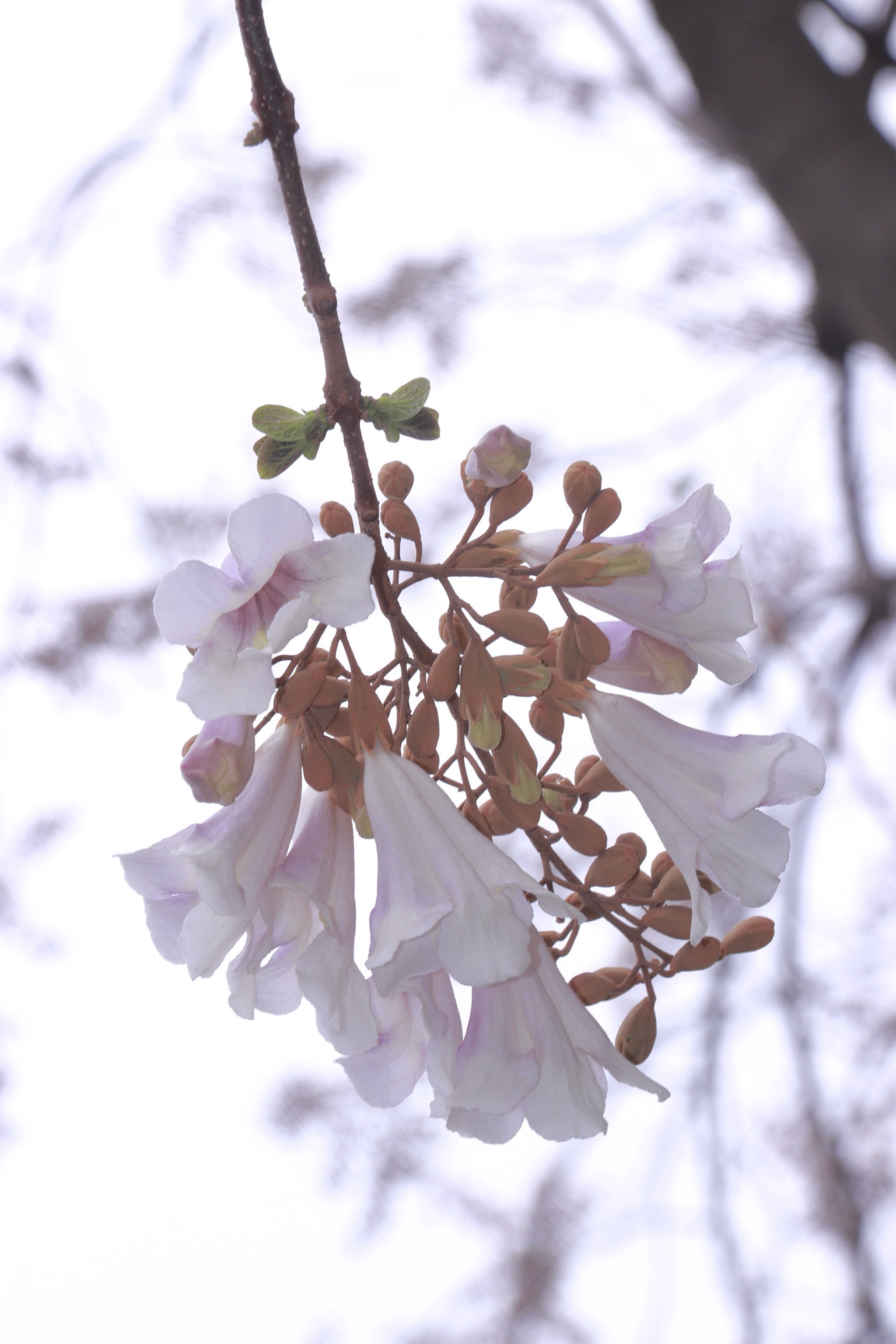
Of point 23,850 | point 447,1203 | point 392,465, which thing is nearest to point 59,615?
point 23,850

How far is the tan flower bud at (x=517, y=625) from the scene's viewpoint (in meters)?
0.52

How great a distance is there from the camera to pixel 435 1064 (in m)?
0.53

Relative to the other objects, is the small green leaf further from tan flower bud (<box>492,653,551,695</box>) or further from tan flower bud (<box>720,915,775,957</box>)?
tan flower bud (<box>720,915,775,957</box>)

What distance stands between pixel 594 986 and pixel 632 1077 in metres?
0.06

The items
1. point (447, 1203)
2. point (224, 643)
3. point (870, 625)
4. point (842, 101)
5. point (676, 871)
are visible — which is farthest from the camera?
point (447, 1203)

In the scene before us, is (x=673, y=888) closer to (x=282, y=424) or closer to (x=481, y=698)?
(x=481, y=698)

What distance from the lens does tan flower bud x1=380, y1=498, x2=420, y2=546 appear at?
0.55m

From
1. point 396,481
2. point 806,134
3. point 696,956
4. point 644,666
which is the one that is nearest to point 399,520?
point 396,481

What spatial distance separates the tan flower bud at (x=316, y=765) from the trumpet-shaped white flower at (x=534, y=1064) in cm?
12

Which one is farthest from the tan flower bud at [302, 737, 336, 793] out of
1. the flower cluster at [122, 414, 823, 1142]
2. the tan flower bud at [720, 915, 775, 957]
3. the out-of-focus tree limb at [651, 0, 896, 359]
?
the out-of-focus tree limb at [651, 0, 896, 359]

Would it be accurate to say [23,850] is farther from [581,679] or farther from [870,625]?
[581,679]

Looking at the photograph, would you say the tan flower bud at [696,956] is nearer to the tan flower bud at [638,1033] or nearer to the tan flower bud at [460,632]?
the tan flower bud at [638,1033]

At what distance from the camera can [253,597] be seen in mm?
476

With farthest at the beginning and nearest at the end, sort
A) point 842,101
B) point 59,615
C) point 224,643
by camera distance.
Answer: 1. point 59,615
2. point 842,101
3. point 224,643
